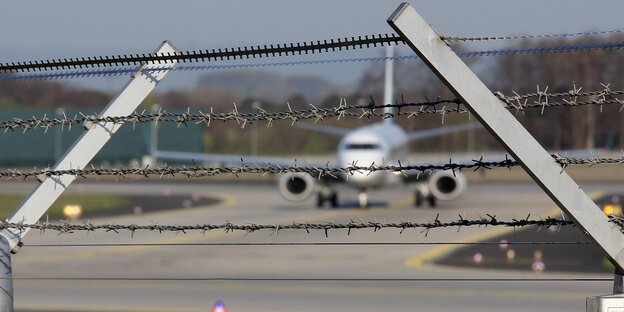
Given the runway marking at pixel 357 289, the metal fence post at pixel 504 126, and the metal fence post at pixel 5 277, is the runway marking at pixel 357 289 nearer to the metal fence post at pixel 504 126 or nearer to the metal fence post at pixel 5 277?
the metal fence post at pixel 5 277

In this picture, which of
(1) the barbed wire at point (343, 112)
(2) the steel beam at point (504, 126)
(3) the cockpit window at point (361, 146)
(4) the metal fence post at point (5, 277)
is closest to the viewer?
(2) the steel beam at point (504, 126)

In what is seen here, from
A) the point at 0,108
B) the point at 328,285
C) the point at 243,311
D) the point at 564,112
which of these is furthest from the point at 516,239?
the point at 0,108

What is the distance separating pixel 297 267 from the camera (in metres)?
17.5

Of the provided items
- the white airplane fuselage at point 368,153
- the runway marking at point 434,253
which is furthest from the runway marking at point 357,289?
the white airplane fuselage at point 368,153

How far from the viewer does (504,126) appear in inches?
144

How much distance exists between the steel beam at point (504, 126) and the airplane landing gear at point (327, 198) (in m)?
33.8

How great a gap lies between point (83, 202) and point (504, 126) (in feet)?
123

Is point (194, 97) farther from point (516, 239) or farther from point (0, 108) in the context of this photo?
point (516, 239)

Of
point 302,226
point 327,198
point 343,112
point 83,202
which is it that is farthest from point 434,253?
point 83,202

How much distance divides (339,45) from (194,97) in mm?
64659

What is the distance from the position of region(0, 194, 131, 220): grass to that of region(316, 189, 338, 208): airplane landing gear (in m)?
6.32

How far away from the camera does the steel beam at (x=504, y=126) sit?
3.57 m

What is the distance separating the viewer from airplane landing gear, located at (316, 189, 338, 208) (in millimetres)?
37537

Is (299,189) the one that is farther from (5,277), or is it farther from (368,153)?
(5,277)
